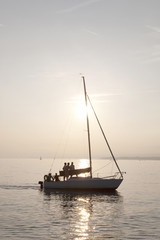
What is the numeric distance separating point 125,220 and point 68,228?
17.8 feet

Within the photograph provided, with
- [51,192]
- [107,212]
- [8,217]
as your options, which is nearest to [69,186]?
[51,192]

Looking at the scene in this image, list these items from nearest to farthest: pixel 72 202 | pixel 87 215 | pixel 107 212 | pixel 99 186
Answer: pixel 87 215 → pixel 107 212 → pixel 72 202 → pixel 99 186

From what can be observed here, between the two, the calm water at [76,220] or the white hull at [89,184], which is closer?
the calm water at [76,220]

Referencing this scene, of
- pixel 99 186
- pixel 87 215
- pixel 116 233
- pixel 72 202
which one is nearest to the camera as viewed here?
pixel 116 233

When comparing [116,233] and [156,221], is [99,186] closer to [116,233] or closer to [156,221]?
[156,221]

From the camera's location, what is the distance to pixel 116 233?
67.6 feet

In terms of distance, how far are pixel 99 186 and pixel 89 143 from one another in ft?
20.0

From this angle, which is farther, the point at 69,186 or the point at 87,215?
the point at 69,186

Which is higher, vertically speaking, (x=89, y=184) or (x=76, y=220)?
(x=89, y=184)

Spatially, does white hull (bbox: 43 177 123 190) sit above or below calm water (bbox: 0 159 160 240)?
above

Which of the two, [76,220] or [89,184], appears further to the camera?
[89,184]

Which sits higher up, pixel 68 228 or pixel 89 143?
pixel 89 143

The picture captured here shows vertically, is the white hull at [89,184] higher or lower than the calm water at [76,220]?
higher

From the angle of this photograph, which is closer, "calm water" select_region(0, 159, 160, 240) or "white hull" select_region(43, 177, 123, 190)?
"calm water" select_region(0, 159, 160, 240)
